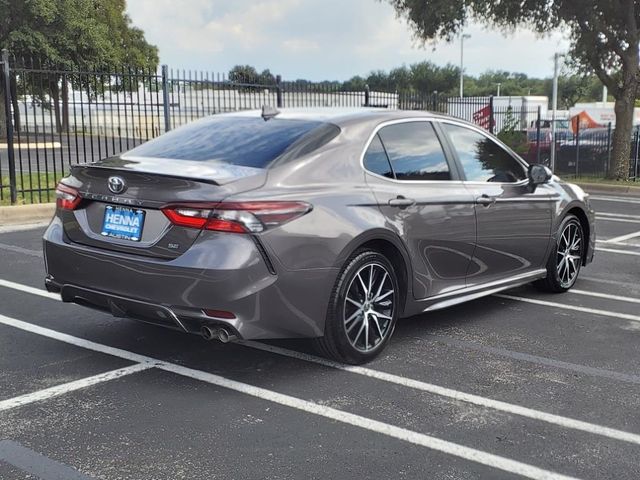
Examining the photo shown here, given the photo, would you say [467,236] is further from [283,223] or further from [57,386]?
[57,386]

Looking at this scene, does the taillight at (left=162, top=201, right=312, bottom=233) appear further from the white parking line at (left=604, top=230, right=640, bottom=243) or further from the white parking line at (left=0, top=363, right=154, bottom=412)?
the white parking line at (left=604, top=230, right=640, bottom=243)

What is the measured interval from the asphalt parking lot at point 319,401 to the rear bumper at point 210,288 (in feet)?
1.33

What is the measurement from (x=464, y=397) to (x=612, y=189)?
1488 centimetres

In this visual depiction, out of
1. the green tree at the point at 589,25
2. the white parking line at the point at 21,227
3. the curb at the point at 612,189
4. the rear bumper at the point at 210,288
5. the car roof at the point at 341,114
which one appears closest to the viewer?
the rear bumper at the point at 210,288

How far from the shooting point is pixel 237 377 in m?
4.04

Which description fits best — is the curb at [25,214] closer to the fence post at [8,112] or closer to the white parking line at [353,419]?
the fence post at [8,112]

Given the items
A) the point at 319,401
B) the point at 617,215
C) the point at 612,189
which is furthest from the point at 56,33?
the point at 319,401

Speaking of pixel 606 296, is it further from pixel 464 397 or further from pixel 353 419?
pixel 353 419

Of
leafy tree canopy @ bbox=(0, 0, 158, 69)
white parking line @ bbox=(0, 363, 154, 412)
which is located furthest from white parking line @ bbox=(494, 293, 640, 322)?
leafy tree canopy @ bbox=(0, 0, 158, 69)

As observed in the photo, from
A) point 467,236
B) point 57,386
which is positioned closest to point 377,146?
point 467,236

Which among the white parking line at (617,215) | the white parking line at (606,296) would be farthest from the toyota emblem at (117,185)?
the white parking line at (617,215)

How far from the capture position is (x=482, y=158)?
17.7 feet

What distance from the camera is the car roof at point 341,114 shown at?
4.57 m

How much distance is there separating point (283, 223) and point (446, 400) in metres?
1.34
